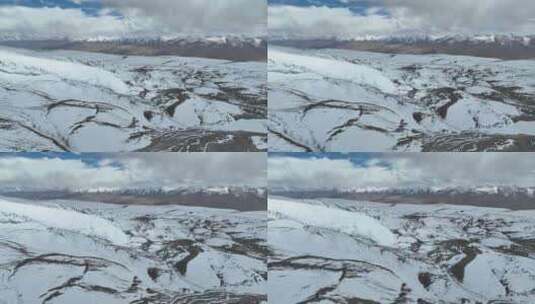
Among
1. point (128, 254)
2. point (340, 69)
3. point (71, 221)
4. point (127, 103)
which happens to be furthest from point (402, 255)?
point (71, 221)

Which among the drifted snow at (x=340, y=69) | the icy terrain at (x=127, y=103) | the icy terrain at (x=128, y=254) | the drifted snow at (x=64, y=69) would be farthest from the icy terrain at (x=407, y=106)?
the drifted snow at (x=64, y=69)

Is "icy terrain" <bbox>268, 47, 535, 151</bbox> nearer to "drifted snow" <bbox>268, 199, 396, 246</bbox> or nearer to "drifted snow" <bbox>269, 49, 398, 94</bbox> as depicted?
"drifted snow" <bbox>269, 49, 398, 94</bbox>

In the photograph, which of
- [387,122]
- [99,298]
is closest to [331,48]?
[387,122]

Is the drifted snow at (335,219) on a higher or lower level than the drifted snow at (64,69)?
lower

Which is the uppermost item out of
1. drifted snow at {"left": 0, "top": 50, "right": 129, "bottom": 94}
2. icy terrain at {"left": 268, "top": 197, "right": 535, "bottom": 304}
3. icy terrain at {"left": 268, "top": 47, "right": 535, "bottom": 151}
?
drifted snow at {"left": 0, "top": 50, "right": 129, "bottom": 94}

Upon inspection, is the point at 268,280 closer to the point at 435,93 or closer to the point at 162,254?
the point at 162,254

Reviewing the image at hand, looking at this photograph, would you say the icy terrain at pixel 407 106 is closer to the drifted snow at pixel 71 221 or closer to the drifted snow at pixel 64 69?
the drifted snow at pixel 64 69

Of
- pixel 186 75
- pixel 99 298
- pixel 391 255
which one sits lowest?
pixel 99 298

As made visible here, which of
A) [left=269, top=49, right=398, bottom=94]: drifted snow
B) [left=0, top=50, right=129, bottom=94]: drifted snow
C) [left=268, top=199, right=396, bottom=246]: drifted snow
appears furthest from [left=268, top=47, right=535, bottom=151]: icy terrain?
[left=0, top=50, right=129, bottom=94]: drifted snow
